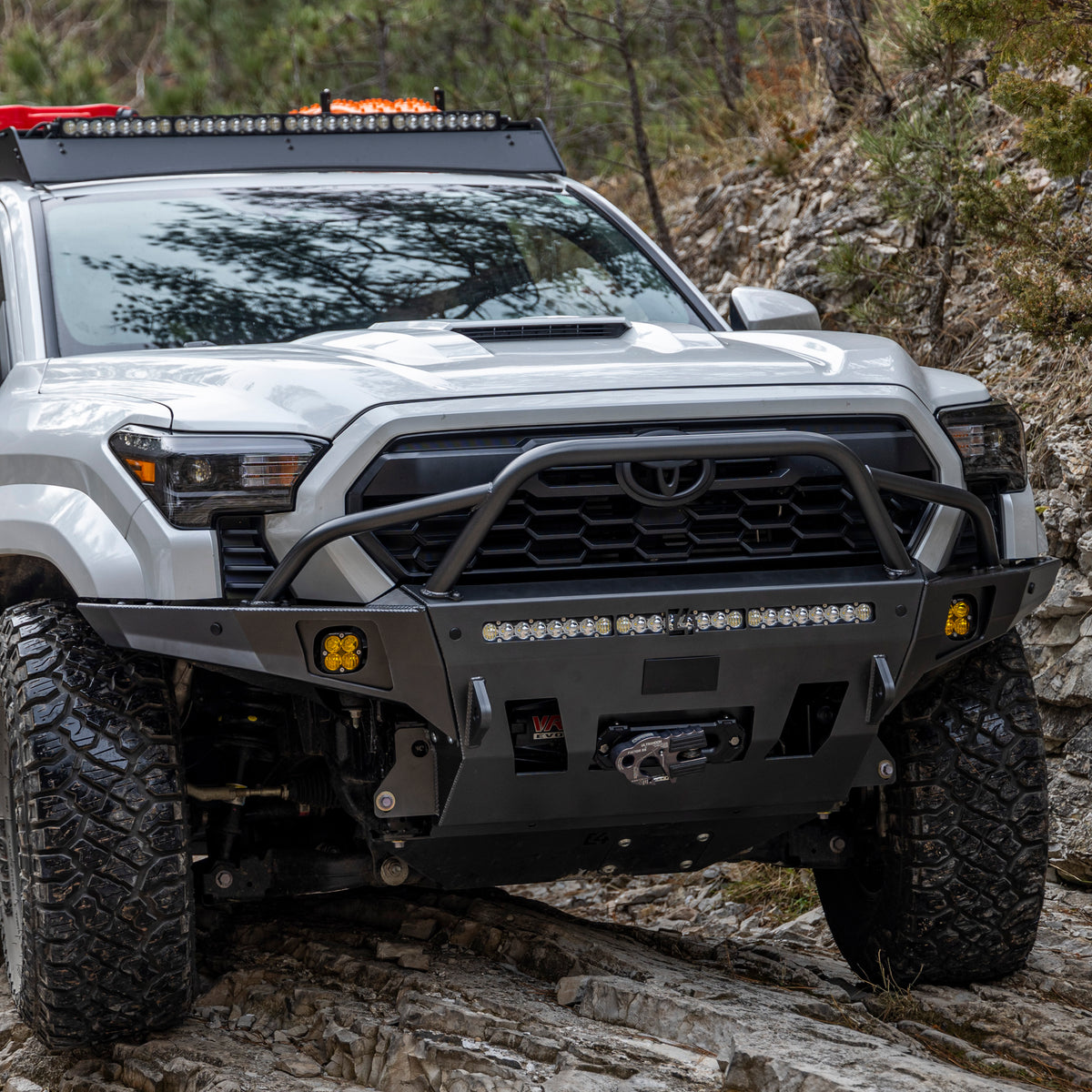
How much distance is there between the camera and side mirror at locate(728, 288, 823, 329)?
13.7ft

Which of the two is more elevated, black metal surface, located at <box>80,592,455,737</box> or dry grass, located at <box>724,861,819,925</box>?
black metal surface, located at <box>80,592,455,737</box>

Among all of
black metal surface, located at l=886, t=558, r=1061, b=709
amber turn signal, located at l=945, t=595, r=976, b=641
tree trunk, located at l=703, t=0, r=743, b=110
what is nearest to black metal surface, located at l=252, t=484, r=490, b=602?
black metal surface, located at l=886, t=558, r=1061, b=709

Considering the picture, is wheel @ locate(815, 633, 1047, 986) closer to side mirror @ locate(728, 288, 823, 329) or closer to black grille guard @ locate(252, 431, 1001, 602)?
black grille guard @ locate(252, 431, 1001, 602)

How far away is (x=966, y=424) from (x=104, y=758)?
1.98m

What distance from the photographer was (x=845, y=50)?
28.4ft

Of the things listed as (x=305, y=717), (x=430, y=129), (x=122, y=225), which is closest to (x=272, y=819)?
(x=305, y=717)

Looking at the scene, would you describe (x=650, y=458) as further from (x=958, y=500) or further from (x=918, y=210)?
(x=918, y=210)

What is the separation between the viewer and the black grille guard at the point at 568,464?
107 inches

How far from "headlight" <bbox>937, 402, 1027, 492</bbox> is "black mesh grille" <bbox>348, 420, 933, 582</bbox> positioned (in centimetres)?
16

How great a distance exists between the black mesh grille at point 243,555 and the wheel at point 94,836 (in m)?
0.38

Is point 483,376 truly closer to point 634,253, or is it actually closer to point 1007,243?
point 634,253

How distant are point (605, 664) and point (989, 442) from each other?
108 centimetres

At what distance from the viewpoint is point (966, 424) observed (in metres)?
3.26

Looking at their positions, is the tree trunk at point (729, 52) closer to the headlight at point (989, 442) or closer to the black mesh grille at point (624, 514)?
the headlight at point (989, 442)
